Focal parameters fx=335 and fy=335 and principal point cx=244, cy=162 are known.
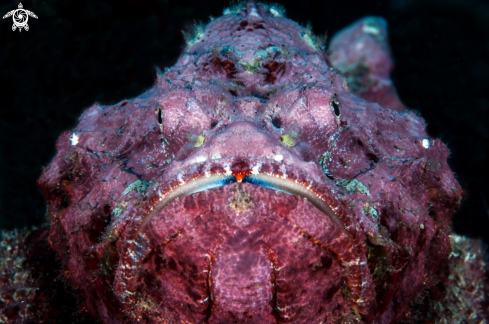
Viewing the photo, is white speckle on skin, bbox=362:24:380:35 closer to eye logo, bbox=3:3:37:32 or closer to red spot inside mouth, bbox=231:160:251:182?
eye logo, bbox=3:3:37:32

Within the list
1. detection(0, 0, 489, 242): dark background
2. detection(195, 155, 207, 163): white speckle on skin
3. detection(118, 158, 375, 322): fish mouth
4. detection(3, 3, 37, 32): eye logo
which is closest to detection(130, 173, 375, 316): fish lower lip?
detection(118, 158, 375, 322): fish mouth

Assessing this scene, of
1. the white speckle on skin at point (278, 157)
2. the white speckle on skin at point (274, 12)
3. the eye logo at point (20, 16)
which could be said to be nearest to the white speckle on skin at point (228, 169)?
the white speckle on skin at point (278, 157)

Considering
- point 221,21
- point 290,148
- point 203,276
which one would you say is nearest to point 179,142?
point 290,148

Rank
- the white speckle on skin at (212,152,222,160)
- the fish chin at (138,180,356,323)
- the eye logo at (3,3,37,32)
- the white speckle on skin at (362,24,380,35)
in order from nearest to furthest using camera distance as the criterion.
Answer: the fish chin at (138,180,356,323), the white speckle on skin at (212,152,222,160), the eye logo at (3,3,37,32), the white speckle on skin at (362,24,380,35)

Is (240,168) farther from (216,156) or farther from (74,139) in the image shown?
(74,139)

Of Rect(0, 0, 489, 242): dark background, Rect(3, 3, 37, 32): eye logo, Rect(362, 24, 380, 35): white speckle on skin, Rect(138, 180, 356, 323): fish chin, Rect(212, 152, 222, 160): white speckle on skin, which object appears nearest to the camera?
Rect(138, 180, 356, 323): fish chin

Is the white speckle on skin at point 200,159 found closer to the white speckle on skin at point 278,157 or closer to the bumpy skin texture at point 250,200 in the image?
the bumpy skin texture at point 250,200
